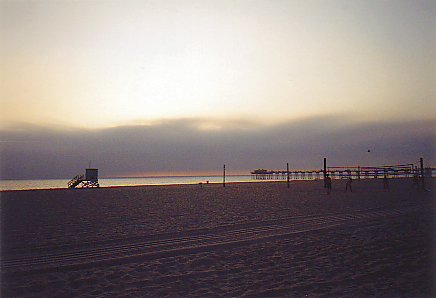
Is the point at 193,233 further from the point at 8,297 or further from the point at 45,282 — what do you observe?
the point at 8,297

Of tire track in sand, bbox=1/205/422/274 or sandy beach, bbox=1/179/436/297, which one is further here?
tire track in sand, bbox=1/205/422/274

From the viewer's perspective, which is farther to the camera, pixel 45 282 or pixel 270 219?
pixel 270 219

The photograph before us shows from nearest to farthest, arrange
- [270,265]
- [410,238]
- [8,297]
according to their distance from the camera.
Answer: [8,297]
[270,265]
[410,238]

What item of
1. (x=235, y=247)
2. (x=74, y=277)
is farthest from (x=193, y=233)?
(x=74, y=277)

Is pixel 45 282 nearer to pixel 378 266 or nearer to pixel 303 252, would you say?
pixel 303 252

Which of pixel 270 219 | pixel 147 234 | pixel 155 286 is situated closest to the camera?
pixel 155 286

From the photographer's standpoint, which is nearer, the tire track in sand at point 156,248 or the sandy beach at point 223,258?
the sandy beach at point 223,258

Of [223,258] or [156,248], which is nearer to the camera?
[223,258]

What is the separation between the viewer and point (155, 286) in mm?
5699

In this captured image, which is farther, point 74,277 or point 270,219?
point 270,219

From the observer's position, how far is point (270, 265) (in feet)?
22.5

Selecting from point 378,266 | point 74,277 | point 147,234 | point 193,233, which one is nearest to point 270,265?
point 378,266

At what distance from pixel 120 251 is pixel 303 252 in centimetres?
411

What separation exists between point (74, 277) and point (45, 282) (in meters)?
0.47
